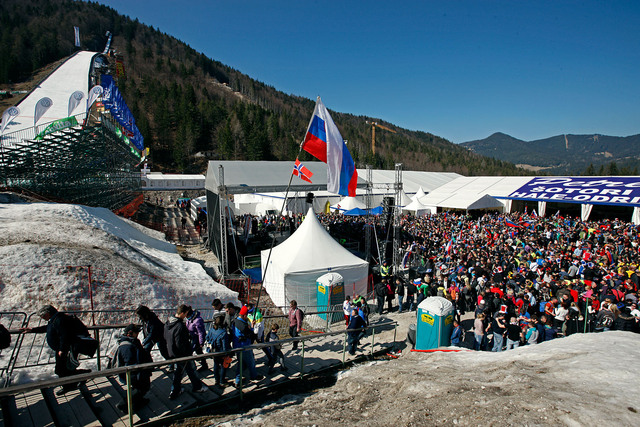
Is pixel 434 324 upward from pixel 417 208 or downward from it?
downward

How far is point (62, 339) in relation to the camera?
14.4ft

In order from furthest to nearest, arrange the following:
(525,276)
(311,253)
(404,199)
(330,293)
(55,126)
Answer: (404,199)
(55,126)
(311,253)
(525,276)
(330,293)

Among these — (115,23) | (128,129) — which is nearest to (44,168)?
(128,129)

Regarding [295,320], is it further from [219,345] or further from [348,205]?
[348,205]

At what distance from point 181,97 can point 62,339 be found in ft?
268

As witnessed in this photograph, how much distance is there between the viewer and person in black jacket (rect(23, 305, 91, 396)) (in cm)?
436

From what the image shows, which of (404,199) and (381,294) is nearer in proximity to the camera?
(381,294)

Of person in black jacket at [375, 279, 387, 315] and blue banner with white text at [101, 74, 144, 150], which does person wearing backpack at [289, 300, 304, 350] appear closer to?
person in black jacket at [375, 279, 387, 315]

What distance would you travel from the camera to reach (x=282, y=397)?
511cm

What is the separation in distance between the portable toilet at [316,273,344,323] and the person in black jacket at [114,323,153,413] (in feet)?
21.4

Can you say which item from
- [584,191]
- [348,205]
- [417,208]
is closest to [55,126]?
[348,205]

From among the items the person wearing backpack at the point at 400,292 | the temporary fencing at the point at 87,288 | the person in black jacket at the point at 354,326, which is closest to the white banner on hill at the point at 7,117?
the temporary fencing at the point at 87,288

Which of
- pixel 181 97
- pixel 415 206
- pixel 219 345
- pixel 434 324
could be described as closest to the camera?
pixel 219 345

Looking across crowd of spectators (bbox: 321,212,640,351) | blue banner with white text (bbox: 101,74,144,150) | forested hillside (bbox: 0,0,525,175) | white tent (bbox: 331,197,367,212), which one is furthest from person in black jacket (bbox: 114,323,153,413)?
forested hillside (bbox: 0,0,525,175)
